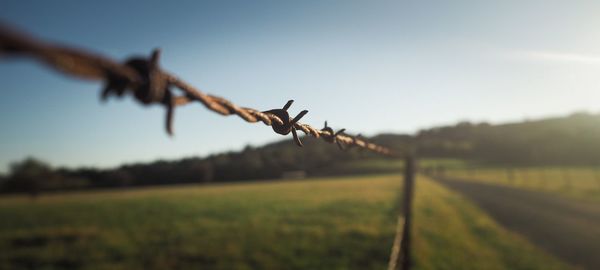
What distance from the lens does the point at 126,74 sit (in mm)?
908

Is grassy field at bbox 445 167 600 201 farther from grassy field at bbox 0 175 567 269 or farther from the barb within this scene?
the barb

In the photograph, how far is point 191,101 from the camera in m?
1.20

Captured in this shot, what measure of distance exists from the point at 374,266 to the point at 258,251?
4.26m

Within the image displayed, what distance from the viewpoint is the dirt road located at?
11445 mm

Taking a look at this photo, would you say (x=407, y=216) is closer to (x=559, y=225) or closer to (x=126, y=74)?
(x=126, y=74)

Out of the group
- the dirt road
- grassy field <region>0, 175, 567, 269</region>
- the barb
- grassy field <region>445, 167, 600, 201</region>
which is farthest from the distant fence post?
grassy field <region>445, 167, 600, 201</region>

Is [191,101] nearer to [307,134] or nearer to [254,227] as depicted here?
[307,134]

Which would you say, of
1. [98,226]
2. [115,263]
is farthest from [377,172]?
[115,263]

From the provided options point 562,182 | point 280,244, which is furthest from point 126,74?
point 562,182

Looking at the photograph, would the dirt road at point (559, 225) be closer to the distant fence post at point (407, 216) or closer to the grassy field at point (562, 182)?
the distant fence post at point (407, 216)

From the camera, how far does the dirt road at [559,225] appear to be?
37.6 ft

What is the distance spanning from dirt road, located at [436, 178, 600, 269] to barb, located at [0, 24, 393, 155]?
42.1 feet

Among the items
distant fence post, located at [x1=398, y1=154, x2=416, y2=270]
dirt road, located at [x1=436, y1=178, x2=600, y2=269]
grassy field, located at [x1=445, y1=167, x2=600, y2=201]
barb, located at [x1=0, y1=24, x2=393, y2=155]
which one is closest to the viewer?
barb, located at [x1=0, y1=24, x2=393, y2=155]

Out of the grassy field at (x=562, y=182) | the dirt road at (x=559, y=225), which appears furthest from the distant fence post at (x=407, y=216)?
the grassy field at (x=562, y=182)
